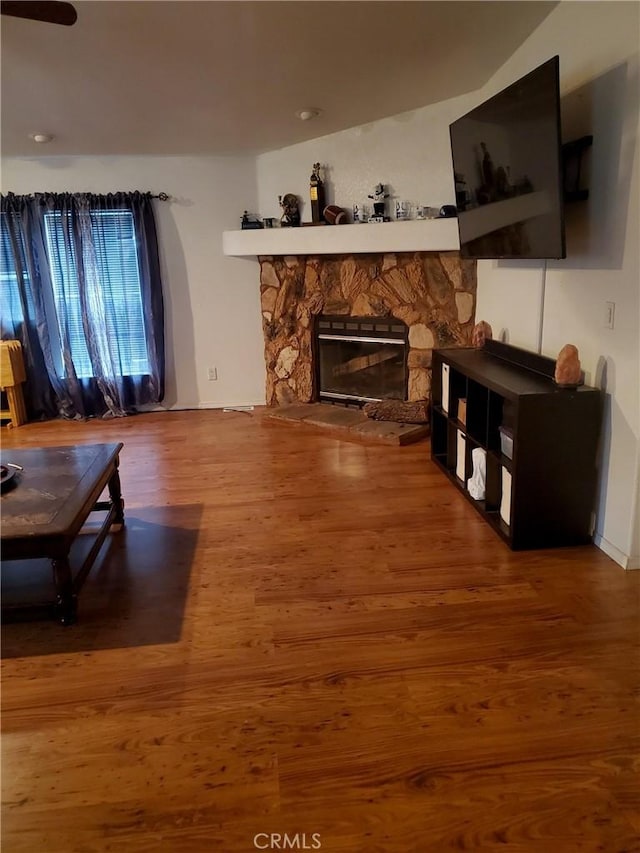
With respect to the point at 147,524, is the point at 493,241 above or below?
above

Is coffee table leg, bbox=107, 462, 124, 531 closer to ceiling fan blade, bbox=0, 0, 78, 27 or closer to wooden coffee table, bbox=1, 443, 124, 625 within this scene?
wooden coffee table, bbox=1, 443, 124, 625

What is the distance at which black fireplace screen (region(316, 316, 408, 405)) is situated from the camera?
4770mm

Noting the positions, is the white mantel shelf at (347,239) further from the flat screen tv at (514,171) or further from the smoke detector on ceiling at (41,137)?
the smoke detector on ceiling at (41,137)

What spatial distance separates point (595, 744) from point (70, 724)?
4.80 feet

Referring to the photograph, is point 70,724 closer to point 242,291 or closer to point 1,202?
point 242,291

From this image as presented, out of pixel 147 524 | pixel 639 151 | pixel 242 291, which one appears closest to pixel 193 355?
pixel 242 291

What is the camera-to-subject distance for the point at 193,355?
5.38 metres

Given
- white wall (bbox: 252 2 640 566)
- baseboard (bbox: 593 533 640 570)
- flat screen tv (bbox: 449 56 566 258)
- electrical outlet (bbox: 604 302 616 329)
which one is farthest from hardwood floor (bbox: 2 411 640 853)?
flat screen tv (bbox: 449 56 566 258)

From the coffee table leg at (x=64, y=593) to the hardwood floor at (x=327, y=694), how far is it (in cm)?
6

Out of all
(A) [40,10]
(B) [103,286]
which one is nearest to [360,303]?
(B) [103,286]

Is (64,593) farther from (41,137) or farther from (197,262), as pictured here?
(197,262)

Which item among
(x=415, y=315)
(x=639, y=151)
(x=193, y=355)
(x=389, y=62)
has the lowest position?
(x=193, y=355)

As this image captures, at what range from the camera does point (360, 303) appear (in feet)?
15.7

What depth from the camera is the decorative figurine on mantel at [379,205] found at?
4.38 meters
